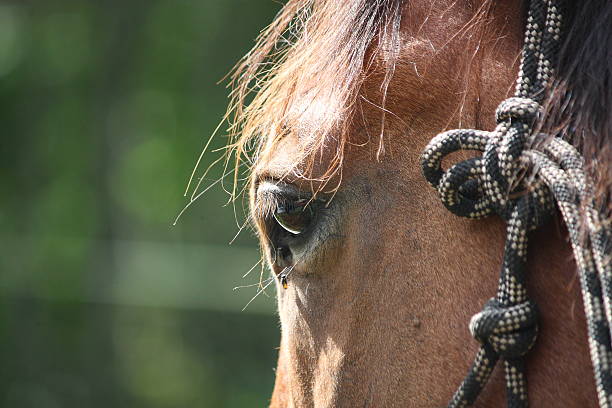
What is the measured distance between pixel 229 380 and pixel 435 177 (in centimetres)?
674

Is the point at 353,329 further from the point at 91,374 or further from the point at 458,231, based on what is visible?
the point at 91,374

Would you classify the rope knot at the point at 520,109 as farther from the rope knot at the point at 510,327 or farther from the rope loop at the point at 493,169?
the rope knot at the point at 510,327

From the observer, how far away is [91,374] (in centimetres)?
802

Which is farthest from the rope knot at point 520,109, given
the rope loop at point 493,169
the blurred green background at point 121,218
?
the blurred green background at point 121,218

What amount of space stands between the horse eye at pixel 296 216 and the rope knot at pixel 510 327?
414 millimetres

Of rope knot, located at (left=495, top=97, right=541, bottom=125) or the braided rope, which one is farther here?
rope knot, located at (left=495, top=97, right=541, bottom=125)

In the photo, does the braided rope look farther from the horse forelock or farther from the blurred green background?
the blurred green background

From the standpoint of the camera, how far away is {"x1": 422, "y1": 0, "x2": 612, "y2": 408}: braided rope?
1032 mm

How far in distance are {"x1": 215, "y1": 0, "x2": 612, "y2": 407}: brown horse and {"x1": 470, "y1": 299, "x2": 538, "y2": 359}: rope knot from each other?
3 cm

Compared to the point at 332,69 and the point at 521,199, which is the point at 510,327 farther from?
the point at 332,69

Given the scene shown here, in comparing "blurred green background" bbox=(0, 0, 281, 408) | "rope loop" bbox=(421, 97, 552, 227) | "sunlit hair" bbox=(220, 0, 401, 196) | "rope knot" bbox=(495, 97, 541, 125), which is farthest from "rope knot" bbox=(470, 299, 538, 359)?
"blurred green background" bbox=(0, 0, 281, 408)

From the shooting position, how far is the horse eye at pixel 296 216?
57.1 inches

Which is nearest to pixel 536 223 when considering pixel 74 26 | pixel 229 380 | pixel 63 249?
pixel 229 380

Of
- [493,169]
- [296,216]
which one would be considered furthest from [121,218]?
[493,169]
